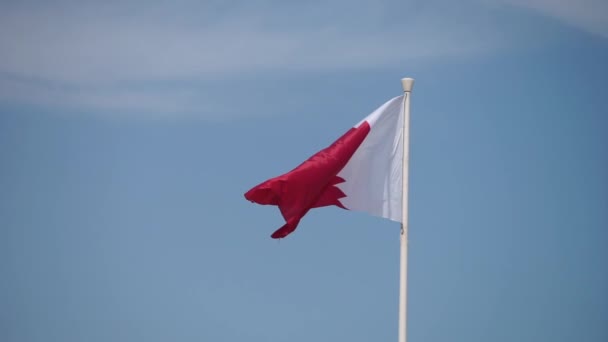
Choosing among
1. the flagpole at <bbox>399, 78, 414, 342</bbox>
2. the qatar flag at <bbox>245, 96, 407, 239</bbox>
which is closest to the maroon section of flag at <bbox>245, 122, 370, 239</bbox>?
the qatar flag at <bbox>245, 96, 407, 239</bbox>

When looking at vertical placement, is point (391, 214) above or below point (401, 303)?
above

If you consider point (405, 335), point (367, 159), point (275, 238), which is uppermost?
point (367, 159)

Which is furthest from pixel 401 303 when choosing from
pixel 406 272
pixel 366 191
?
pixel 366 191

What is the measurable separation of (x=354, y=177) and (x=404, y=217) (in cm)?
176

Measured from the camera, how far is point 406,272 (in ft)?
85.2

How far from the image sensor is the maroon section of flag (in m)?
26.8

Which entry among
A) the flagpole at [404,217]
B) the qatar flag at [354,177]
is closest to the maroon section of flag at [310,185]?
the qatar flag at [354,177]

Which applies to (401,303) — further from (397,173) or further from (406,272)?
(397,173)

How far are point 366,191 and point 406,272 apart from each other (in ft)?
7.36

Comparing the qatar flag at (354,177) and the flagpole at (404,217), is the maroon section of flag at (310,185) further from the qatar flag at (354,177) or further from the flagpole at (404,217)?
the flagpole at (404,217)

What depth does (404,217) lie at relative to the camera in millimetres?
26312

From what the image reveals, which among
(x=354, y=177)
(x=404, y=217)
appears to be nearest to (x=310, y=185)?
(x=354, y=177)

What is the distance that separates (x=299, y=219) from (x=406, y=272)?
2711 mm

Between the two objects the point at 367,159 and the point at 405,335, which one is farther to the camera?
the point at 367,159
